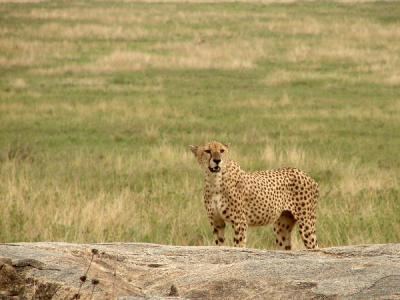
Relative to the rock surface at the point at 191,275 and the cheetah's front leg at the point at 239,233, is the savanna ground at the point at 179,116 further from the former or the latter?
the rock surface at the point at 191,275

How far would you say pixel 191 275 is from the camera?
4582mm

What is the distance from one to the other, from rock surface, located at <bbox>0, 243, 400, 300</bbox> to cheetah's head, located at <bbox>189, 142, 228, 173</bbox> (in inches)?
128

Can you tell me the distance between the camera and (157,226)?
9.97 metres

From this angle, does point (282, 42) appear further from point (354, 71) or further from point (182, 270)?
point (182, 270)

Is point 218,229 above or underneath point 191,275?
above

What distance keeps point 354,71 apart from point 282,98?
5426 millimetres

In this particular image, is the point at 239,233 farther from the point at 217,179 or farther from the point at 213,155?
the point at 213,155

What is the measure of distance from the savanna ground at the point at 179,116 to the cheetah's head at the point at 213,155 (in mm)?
1234

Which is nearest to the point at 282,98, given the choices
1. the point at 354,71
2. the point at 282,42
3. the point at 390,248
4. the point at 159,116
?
the point at 159,116

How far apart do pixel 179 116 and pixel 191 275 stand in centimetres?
1554

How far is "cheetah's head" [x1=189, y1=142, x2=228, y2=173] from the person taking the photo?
8.28 m

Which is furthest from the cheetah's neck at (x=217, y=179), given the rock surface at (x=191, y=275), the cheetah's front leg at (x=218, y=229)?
the rock surface at (x=191, y=275)

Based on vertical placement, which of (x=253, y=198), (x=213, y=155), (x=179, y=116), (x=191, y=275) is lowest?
(x=191, y=275)

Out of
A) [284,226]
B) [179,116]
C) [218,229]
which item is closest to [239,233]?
[218,229]
